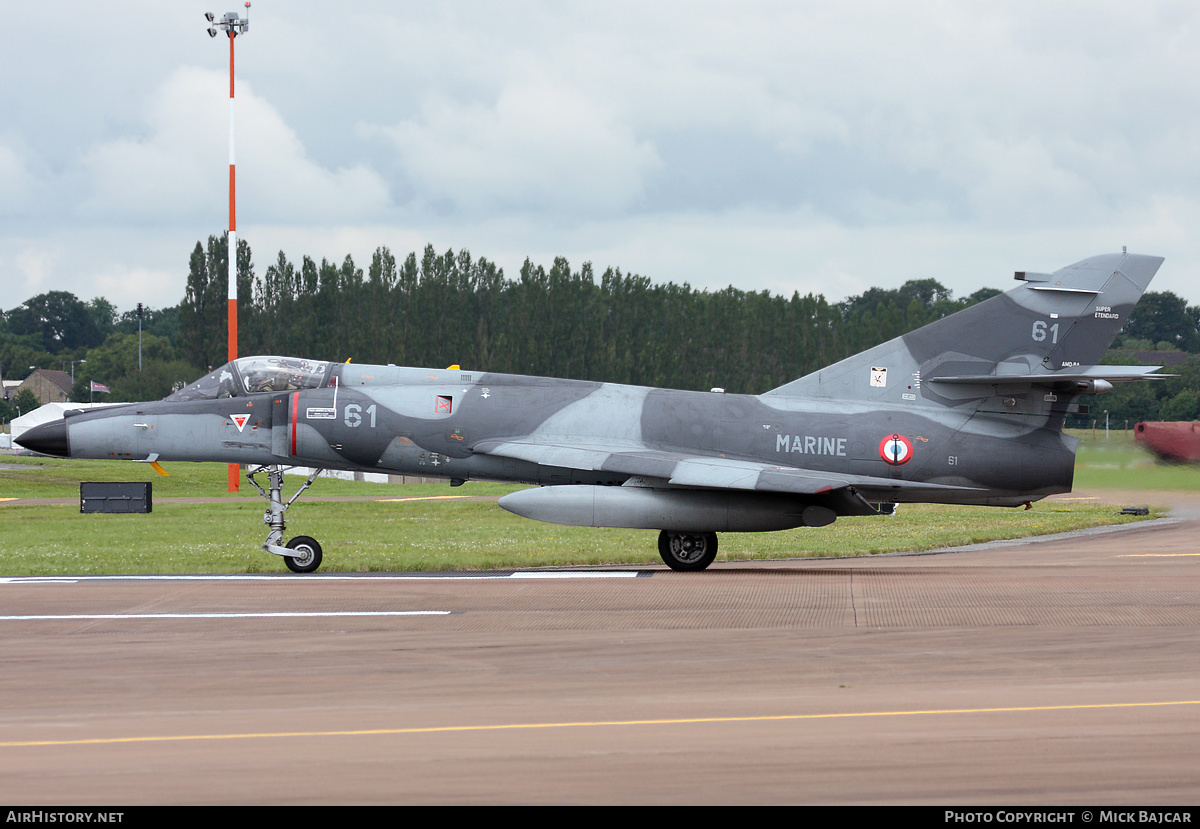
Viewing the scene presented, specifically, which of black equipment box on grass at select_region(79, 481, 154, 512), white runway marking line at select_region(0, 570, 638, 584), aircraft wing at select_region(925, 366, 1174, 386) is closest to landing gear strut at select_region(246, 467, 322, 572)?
white runway marking line at select_region(0, 570, 638, 584)

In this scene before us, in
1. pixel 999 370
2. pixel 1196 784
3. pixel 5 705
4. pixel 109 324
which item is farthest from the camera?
pixel 109 324

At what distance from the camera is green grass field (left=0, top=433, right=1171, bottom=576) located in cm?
1764

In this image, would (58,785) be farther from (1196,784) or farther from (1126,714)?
(1126,714)

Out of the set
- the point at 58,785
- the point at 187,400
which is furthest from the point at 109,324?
the point at 58,785

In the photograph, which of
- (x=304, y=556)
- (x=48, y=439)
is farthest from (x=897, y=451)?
(x=48, y=439)

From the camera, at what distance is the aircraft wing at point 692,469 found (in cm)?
1485

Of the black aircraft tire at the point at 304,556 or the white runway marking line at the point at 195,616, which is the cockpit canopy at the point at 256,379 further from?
the white runway marking line at the point at 195,616

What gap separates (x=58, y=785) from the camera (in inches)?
222

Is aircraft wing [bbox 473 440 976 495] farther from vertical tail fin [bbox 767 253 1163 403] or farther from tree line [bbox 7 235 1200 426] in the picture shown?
tree line [bbox 7 235 1200 426]

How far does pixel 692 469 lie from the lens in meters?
15.2

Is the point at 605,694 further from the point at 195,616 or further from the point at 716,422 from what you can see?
the point at 716,422

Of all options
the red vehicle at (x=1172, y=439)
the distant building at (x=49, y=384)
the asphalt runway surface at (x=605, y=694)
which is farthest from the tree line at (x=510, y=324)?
the distant building at (x=49, y=384)

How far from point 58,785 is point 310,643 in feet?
13.4

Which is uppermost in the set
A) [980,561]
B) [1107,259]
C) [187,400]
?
[1107,259]
